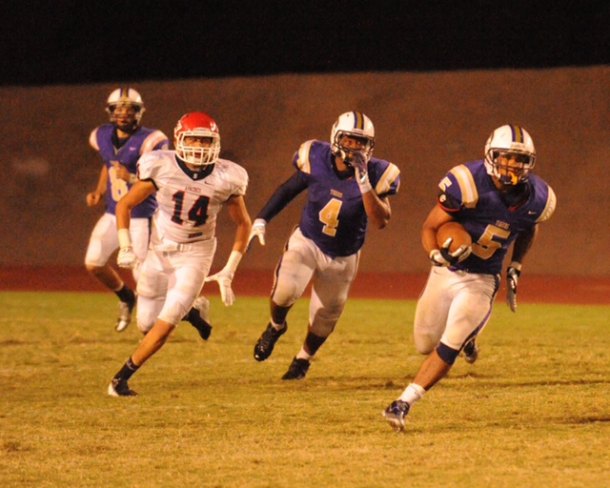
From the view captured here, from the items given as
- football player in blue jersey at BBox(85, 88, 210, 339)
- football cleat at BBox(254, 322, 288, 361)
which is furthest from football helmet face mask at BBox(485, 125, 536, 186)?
football player in blue jersey at BBox(85, 88, 210, 339)

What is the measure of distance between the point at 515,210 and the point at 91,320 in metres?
6.43

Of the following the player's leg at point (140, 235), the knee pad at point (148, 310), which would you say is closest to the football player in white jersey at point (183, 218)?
the knee pad at point (148, 310)

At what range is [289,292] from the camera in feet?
25.1

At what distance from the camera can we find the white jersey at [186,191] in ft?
23.9

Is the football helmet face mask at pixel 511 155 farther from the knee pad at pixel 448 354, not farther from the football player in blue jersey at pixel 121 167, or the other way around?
the football player in blue jersey at pixel 121 167

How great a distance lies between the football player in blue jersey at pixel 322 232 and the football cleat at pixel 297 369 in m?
0.04

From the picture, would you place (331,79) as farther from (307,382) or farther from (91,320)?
(307,382)

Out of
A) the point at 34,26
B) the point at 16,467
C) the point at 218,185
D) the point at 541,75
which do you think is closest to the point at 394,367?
the point at 218,185

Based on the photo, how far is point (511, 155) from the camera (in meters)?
6.11

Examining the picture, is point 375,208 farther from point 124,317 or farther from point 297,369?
point 124,317

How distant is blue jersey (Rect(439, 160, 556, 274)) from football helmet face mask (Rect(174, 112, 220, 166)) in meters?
1.67

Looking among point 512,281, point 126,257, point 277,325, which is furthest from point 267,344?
point 512,281

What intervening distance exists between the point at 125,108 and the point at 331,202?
2929 mm

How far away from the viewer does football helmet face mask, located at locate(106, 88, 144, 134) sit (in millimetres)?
9789
